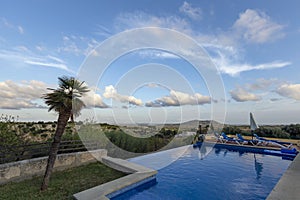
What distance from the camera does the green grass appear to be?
147 inches

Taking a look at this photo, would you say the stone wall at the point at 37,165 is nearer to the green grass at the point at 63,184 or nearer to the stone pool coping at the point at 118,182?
the green grass at the point at 63,184

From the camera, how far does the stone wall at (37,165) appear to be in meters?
4.34

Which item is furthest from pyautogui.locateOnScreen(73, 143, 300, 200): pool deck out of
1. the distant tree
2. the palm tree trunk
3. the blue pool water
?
the distant tree

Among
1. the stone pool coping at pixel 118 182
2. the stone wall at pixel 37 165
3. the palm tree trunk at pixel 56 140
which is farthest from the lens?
the stone wall at pixel 37 165

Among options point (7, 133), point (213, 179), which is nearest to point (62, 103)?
point (7, 133)

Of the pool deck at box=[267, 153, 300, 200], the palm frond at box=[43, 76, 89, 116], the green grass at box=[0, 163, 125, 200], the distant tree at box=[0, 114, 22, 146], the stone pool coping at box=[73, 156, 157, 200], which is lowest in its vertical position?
the green grass at box=[0, 163, 125, 200]

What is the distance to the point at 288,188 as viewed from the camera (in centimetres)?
341

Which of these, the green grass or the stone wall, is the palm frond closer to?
the green grass

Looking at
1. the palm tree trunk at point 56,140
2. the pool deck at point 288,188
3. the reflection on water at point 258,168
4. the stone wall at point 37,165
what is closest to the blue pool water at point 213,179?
the reflection on water at point 258,168

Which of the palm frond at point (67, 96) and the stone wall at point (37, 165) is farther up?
the palm frond at point (67, 96)

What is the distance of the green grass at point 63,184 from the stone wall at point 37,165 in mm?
175

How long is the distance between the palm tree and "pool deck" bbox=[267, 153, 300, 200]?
441cm

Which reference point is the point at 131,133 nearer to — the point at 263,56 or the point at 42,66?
the point at 42,66

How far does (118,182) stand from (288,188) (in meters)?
3.70
